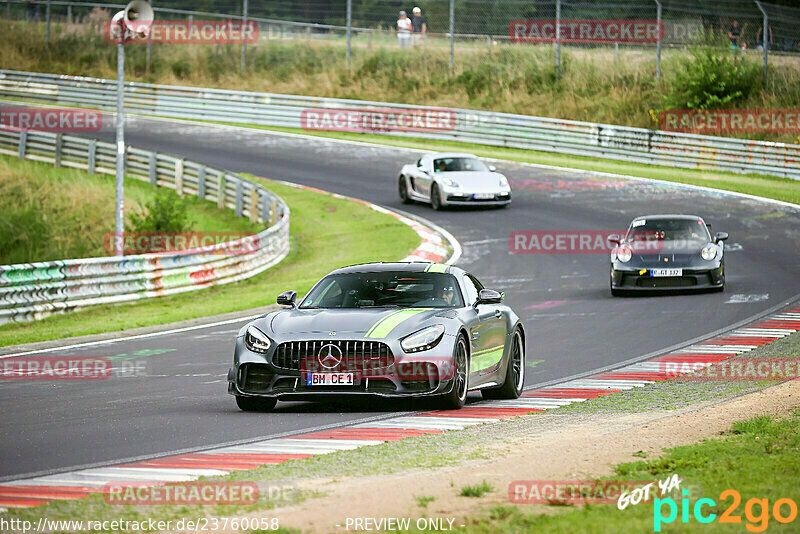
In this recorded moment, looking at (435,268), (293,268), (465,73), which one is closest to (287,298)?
(435,268)

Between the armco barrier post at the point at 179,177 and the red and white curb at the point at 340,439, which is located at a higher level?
the red and white curb at the point at 340,439

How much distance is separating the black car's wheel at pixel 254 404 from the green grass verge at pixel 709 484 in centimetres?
393

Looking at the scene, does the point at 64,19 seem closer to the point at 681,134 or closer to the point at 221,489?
the point at 681,134

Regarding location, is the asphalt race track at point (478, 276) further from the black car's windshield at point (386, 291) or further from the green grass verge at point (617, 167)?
the green grass verge at point (617, 167)

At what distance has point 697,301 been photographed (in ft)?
64.4

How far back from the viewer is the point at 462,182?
31016mm

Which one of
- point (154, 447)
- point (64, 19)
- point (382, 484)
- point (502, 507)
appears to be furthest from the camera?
point (64, 19)

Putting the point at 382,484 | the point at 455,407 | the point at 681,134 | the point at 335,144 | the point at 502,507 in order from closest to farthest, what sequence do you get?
the point at 502,507
the point at 382,484
the point at 455,407
the point at 681,134
the point at 335,144

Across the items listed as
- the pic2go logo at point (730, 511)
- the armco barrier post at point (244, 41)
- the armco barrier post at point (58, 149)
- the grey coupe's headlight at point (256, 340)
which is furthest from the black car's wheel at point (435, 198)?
the pic2go logo at point (730, 511)

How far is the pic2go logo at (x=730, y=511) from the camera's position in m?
5.83

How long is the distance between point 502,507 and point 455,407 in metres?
4.45

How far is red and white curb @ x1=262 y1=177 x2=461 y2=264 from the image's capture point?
2477cm

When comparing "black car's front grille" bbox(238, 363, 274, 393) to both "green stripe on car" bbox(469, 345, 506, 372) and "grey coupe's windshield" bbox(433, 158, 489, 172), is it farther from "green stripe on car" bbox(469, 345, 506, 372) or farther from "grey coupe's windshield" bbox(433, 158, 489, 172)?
"grey coupe's windshield" bbox(433, 158, 489, 172)

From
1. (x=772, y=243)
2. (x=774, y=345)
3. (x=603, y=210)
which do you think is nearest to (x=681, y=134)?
(x=603, y=210)
